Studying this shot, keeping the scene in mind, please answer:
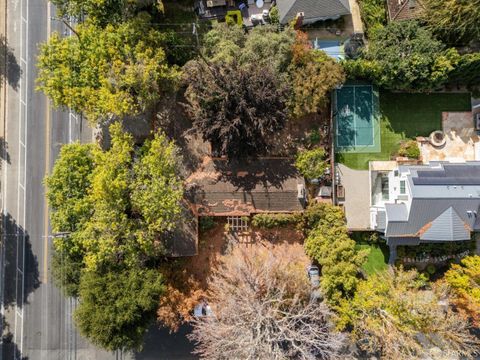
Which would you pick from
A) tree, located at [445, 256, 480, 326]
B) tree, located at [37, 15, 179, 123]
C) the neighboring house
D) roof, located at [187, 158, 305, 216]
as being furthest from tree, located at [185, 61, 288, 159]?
tree, located at [445, 256, 480, 326]

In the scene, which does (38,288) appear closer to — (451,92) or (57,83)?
(57,83)

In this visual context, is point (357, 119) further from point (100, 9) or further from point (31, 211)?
point (31, 211)

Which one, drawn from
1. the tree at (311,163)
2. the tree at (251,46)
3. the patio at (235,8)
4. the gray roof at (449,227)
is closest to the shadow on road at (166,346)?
the tree at (311,163)

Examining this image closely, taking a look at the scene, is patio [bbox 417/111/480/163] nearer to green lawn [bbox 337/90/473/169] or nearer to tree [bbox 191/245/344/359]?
green lawn [bbox 337/90/473/169]

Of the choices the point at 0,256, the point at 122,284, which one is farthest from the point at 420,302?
A: the point at 0,256

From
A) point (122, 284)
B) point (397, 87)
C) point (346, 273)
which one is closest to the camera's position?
point (122, 284)

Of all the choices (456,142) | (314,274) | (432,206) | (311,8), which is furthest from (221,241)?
(456,142)

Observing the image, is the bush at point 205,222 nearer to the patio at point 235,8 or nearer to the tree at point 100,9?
the tree at point 100,9
